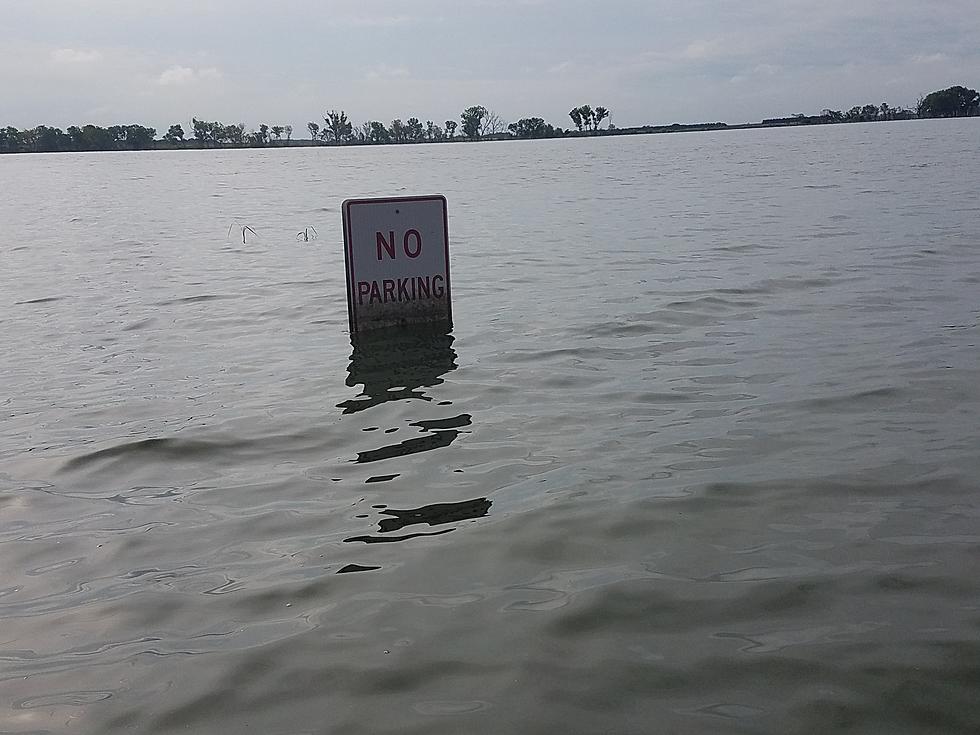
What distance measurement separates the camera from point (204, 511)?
4.25m

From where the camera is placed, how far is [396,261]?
777cm

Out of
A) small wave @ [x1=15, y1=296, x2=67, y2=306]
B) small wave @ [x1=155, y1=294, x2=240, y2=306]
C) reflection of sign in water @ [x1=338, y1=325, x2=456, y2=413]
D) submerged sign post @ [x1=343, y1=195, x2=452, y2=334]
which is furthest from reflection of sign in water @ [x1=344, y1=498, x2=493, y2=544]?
small wave @ [x1=15, y1=296, x2=67, y2=306]

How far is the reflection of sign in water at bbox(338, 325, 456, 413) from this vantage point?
620 cm

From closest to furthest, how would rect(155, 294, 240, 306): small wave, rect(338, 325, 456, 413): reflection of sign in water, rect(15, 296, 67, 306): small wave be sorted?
rect(338, 325, 456, 413): reflection of sign in water < rect(155, 294, 240, 306): small wave < rect(15, 296, 67, 306): small wave

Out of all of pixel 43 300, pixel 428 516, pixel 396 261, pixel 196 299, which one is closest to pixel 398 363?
pixel 396 261

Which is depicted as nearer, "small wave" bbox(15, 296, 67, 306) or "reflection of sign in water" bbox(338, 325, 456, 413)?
"reflection of sign in water" bbox(338, 325, 456, 413)

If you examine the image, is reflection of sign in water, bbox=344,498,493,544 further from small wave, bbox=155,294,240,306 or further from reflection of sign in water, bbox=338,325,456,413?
small wave, bbox=155,294,240,306

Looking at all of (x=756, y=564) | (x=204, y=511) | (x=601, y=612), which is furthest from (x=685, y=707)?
(x=204, y=511)

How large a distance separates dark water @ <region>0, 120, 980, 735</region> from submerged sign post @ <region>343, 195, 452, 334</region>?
1.00ft

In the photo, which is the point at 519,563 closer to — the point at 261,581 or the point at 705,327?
the point at 261,581

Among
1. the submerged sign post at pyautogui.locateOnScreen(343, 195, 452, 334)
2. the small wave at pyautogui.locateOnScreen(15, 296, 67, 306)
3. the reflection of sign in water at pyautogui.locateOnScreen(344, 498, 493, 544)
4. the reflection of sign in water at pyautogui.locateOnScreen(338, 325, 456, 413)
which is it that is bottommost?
the reflection of sign in water at pyautogui.locateOnScreen(344, 498, 493, 544)

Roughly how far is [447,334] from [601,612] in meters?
5.02

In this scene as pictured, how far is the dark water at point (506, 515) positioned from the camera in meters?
2.75

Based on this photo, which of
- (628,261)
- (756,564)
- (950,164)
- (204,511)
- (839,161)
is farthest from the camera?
(839,161)
